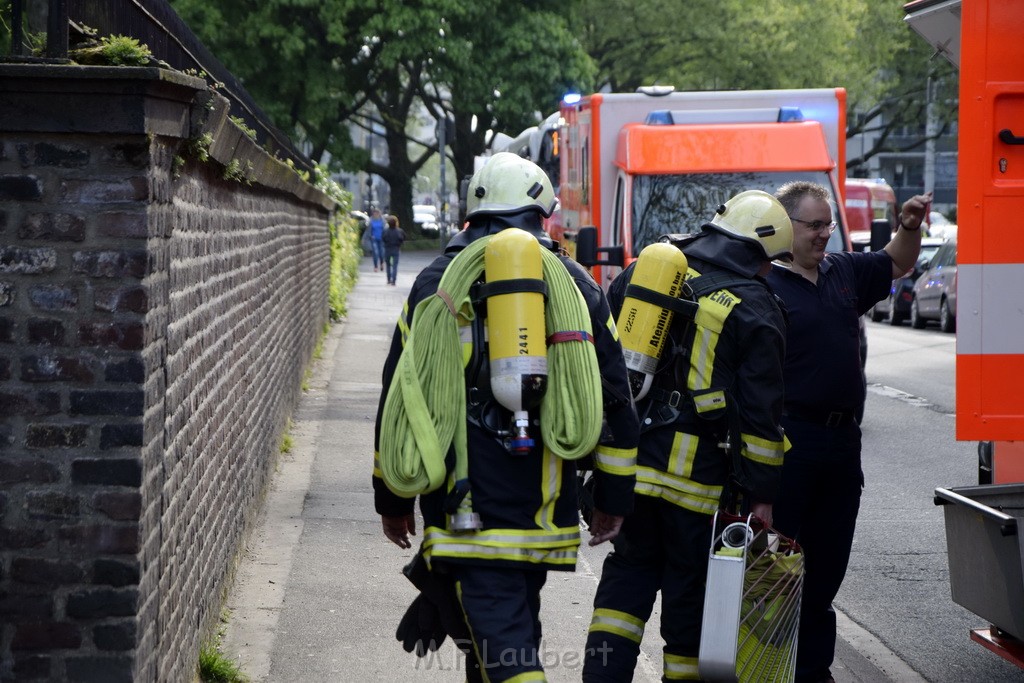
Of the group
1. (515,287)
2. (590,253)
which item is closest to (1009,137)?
(515,287)

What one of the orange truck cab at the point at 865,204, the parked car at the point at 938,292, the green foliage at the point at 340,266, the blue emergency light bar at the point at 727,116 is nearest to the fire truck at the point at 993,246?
the blue emergency light bar at the point at 727,116

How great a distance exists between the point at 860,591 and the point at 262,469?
3.43 metres

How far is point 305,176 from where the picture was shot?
46.0 ft

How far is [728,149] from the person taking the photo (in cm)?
1159

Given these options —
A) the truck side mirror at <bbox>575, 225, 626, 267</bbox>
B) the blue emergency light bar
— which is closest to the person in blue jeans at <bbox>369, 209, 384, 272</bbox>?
the blue emergency light bar

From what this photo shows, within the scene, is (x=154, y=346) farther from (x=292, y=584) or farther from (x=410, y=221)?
(x=410, y=221)

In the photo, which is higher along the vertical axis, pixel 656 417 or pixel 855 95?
pixel 855 95

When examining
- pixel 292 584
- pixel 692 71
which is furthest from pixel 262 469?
pixel 692 71

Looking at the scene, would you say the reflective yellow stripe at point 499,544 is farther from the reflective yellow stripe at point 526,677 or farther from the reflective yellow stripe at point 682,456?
the reflective yellow stripe at point 682,456

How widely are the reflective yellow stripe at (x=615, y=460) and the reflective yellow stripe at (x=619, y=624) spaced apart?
846 mm

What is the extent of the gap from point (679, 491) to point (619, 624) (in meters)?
0.50

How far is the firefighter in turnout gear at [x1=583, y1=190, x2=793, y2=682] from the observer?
443 cm

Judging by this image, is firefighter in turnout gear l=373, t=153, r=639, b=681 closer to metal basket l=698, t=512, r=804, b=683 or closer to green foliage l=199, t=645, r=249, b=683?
metal basket l=698, t=512, r=804, b=683

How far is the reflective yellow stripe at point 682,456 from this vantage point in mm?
4445
